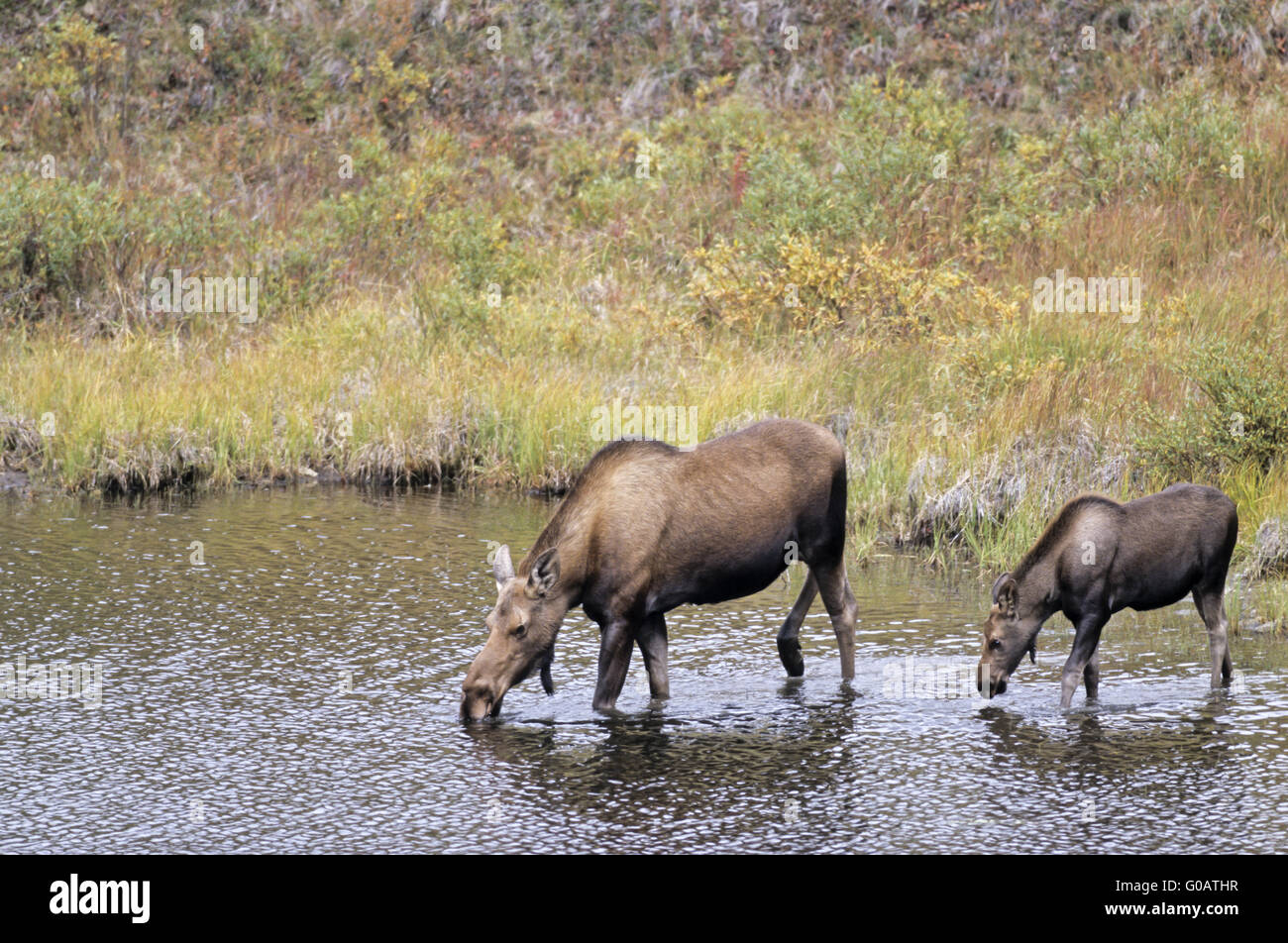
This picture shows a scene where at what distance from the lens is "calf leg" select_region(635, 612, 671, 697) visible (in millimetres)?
8680

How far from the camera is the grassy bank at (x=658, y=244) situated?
1351cm

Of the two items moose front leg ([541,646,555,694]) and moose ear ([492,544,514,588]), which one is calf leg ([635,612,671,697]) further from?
moose ear ([492,544,514,588])

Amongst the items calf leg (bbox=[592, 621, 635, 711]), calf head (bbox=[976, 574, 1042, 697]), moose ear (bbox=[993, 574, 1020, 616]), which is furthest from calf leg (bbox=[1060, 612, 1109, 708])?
calf leg (bbox=[592, 621, 635, 711])

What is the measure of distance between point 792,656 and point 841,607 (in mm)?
368

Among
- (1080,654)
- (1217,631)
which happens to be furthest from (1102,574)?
(1217,631)

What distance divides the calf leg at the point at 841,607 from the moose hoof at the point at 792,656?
8.7 inches

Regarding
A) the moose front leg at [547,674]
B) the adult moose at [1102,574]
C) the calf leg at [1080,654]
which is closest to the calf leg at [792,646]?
the adult moose at [1102,574]

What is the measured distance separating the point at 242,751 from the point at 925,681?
3462 millimetres

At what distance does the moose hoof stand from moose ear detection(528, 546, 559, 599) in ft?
5.09

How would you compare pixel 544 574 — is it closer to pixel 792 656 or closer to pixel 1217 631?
pixel 792 656

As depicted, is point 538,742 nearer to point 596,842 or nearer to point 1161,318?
point 596,842

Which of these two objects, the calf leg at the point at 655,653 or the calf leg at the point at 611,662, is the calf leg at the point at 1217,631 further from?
the calf leg at the point at 611,662

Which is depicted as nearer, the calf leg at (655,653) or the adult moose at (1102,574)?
the adult moose at (1102,574)
